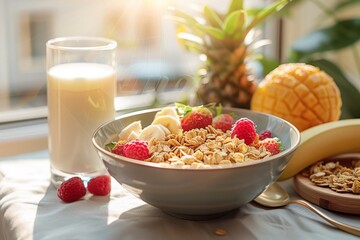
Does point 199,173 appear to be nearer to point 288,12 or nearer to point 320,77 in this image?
point 320,77

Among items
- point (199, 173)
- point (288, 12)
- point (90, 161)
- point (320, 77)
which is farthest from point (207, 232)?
point (288, 12)

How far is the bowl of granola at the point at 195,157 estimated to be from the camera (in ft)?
Answer: 2.34

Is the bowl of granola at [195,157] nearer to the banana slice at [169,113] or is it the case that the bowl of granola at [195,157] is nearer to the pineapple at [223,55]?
the banana slice at [169,113]

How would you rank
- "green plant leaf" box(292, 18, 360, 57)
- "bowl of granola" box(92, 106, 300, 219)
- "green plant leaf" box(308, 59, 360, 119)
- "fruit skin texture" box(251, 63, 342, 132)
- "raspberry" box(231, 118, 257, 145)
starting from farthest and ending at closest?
"green plant leaf" box(292, 18, 360, 57), "green plant leaf" box(308, 59, 360, 119), "fruit skin texture" box(251, 63, 342, 132), "raspberry" box(231, 118, 257, 145), "bowl of granola" box(92, 106, 300, 219)

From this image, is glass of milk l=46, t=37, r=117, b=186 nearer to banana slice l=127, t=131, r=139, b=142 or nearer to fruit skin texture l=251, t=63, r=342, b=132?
banana slice l=127, t=131, r=139, b=142

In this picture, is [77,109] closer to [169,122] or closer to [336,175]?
[169,122]

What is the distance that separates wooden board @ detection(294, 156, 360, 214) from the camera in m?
0.81

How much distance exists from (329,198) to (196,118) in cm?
21

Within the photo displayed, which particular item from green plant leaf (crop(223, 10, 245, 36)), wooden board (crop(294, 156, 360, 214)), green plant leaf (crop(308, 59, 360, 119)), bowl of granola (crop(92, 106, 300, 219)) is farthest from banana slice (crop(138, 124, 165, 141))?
green plant leaf (crop(308, 59, 360, 119))

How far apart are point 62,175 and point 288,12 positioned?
727 millimetres

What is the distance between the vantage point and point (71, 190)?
842 mm

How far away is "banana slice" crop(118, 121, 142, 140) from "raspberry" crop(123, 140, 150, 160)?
0.07 m

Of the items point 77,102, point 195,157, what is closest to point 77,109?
point 77,102

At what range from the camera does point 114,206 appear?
0.84 meters
